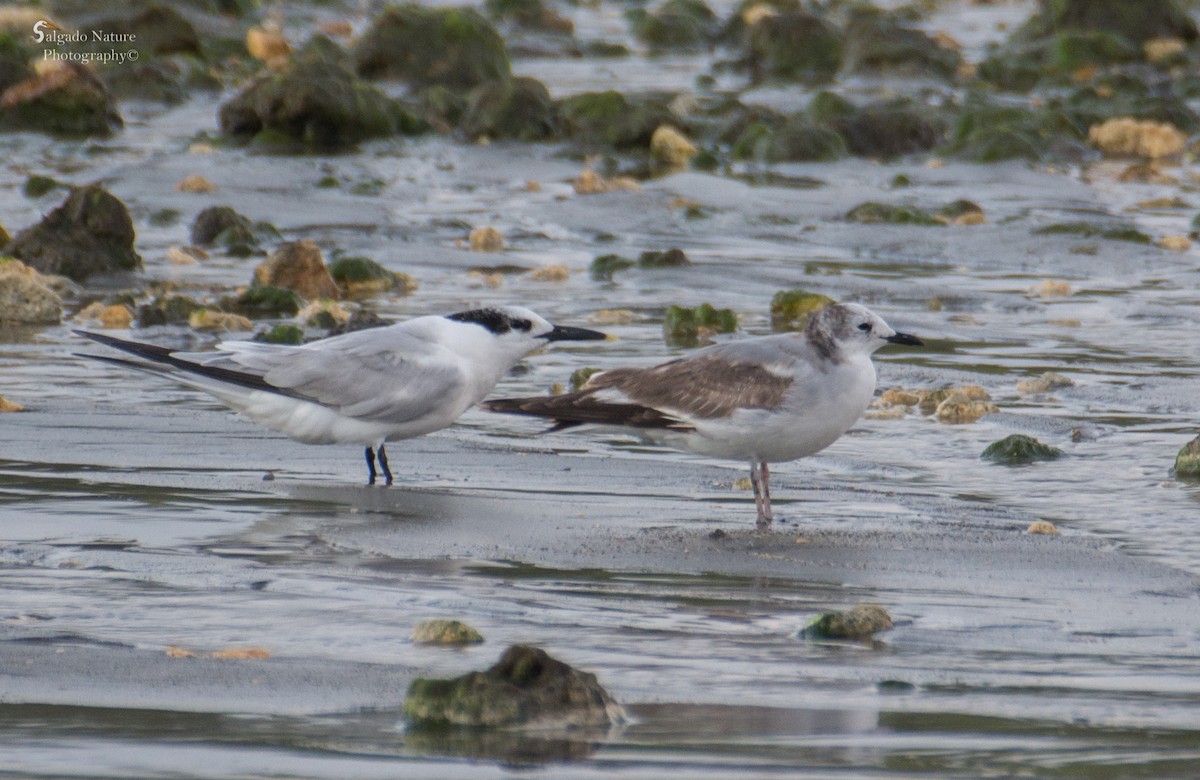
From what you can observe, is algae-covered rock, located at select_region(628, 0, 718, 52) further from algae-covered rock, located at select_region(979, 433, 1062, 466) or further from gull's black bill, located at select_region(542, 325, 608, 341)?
algae-covered rock, located at select_region(979, 433, 1062, 466)

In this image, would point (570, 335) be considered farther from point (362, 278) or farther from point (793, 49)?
point (793, 49)

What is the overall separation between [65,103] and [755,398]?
12045mm

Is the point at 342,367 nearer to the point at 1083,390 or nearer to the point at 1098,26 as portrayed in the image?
the point at 1083,390

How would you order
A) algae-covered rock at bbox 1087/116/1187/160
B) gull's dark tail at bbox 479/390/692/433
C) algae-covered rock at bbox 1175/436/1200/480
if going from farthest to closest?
algae-covered rock at bbox 1087/116/1187/160
algae-covered rock at bbox 1175/436/1200/480
gull's dark tail at bbox 479/390/692/433

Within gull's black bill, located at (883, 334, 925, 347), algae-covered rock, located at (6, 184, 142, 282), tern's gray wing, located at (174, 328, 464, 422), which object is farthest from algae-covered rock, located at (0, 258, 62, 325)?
gull's black bill, located at (883, 334, 925, 347)

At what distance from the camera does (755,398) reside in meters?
6.76

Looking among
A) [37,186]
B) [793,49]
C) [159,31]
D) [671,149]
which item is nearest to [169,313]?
[37,186]

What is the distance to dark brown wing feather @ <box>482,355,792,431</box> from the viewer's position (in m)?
6.80

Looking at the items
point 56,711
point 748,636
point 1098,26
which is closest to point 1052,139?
point 1098,26

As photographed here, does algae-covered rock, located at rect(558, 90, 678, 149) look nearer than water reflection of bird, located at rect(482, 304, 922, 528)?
No

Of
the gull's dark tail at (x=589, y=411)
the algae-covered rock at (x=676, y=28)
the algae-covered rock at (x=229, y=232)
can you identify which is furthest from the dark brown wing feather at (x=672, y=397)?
the algae-covered rock at (x=676, y=28)

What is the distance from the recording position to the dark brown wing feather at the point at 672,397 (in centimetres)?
680

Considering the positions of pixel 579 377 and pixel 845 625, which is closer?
pixel 845 625

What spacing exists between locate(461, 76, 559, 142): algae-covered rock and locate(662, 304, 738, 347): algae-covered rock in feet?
24.3
